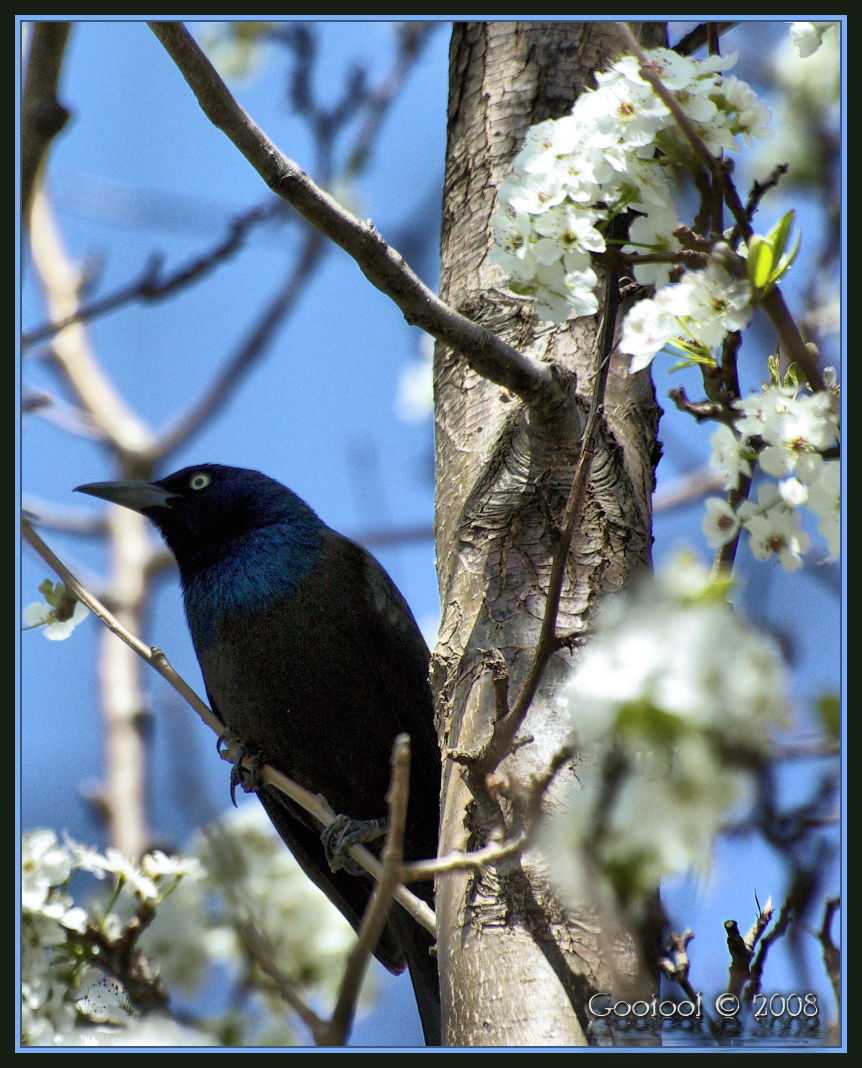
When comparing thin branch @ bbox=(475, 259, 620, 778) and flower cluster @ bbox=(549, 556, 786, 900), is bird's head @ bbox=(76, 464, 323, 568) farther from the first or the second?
flower cluster @ bbox=(549, 556, 786, 900)

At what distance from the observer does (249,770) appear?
3.66m

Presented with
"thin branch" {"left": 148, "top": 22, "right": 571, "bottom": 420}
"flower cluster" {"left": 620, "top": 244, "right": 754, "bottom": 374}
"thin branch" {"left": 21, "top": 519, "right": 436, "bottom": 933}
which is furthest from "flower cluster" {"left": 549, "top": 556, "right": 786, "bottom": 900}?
"thin branch" {"left": 21, "top": 519, "right": 436, "bottom": 933}

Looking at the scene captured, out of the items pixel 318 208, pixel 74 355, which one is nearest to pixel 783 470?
pixel 318 208

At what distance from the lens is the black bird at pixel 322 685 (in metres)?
3.48

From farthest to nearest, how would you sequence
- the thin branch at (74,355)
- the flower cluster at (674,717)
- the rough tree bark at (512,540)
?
1. the thin branch at (74,355)
2. the rough tree bark at (512,540)
3. the flower cluster at (674,717)

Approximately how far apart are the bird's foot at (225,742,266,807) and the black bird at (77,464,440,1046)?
2 cm

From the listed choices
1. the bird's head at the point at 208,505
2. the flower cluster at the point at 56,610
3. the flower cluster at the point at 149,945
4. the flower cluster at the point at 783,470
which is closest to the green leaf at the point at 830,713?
the flower cluster at the point at 783,470

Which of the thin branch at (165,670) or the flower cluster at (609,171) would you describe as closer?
the flower cluster at (609,171)

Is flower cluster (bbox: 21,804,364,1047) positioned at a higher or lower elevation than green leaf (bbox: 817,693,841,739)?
lower

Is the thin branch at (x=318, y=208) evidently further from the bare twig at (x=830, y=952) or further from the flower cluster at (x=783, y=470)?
the bare twig at (x=830, y=952)

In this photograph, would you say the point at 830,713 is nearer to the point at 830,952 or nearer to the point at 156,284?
the point at 830,952

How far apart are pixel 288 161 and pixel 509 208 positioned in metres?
0.55

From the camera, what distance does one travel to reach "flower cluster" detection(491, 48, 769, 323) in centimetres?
171

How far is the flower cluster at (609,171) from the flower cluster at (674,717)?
2.49ft
